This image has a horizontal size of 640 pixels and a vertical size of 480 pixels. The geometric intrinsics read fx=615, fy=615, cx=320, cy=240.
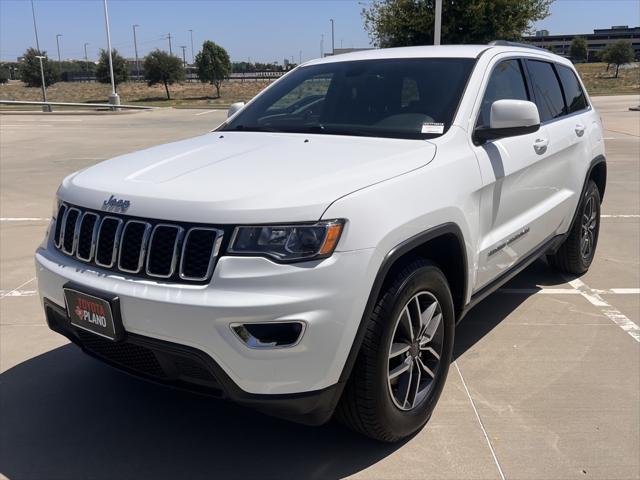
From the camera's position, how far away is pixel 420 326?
9.48ft

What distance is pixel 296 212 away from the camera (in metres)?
2.34

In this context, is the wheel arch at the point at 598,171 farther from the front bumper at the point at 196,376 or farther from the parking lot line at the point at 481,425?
the front bumper at the point at 196,376

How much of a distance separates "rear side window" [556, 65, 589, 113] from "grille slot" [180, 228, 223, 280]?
362 centimetres

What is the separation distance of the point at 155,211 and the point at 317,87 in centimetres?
199

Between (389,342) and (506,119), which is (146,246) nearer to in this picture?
(389,342)

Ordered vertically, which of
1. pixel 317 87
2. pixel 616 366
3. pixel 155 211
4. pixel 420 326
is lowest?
pixel 616 366

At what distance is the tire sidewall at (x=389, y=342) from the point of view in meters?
2.57

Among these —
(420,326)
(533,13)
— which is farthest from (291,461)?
(533,13)

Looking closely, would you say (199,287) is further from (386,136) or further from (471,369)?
(471,369)

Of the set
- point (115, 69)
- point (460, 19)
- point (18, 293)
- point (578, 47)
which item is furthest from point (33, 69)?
point (578, 47)

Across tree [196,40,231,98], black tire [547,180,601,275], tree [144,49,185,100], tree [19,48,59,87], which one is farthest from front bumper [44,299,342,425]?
tree [19,48,59,87]

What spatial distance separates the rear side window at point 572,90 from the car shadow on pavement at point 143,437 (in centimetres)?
336

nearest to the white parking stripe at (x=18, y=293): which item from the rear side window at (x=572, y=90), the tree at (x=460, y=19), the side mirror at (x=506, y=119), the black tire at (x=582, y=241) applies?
the side mirror at (x=506, y=119)

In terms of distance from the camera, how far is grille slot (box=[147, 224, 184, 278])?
240 centimetres
